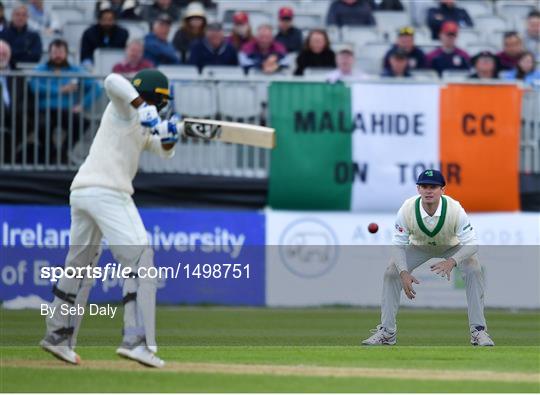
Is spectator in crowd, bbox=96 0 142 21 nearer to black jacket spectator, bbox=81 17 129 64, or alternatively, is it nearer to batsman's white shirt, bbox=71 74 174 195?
black jacket spectator, bbox=81 17 129 64

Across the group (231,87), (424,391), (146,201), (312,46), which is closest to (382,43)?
(312,46)

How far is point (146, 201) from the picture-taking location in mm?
18969

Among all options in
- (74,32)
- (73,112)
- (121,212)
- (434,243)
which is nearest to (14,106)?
(73,112)

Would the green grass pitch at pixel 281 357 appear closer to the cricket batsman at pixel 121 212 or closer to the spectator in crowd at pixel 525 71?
the cricket batsman at pixel 121 212

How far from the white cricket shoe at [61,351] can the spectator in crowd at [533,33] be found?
→ 12501 millimetres

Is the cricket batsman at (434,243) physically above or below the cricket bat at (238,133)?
below

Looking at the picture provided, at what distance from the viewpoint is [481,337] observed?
12883 millimetres

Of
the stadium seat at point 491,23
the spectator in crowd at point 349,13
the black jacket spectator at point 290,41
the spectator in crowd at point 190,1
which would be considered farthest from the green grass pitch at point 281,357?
the stadium seat at point 491,23

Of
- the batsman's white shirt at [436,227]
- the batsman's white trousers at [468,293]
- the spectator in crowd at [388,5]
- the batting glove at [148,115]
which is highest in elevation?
the spectator in crowd at [388,5]

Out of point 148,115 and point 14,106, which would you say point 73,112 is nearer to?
point 14,106

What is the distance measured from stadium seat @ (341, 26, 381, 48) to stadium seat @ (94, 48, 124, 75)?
3945mm

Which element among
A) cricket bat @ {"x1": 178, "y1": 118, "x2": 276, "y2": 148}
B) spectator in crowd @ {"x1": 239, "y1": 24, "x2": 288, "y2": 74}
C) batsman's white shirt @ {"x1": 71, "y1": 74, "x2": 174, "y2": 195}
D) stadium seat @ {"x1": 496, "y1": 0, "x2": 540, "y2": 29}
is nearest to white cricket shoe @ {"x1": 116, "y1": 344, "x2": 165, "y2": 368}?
batsman's white shirt @ {"x1": 71, "y1": 74, "x2": 174, "y2": 195}

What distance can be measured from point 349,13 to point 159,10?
3.00 meters

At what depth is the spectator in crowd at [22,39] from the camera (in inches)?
755
